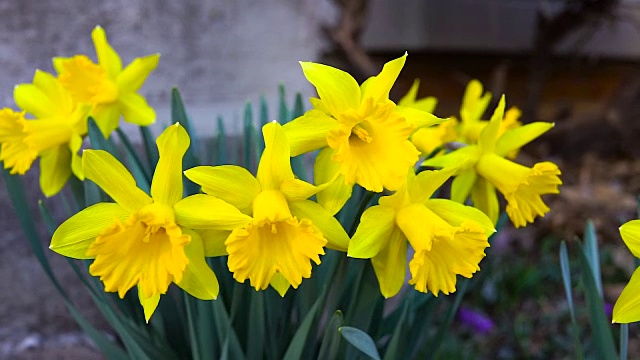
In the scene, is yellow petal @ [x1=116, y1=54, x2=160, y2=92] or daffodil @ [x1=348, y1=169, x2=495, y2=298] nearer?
daffodil @ [x1=348, y1=169, x2=495, y2=298]

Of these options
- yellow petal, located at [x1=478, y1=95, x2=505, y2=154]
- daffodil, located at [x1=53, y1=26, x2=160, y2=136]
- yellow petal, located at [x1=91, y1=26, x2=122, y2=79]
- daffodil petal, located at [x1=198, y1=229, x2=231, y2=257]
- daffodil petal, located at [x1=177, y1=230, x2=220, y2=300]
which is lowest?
daffodil petal, located at [x1=177, y1=230, x2=220, y2=300]

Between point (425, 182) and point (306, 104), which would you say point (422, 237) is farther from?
point (306, 104)

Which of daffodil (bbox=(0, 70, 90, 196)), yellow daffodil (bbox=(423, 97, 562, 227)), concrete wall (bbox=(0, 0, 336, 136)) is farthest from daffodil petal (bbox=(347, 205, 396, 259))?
concrete wall (bbox=(0, 0, 336, 136))

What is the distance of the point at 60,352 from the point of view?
1293 millimetres

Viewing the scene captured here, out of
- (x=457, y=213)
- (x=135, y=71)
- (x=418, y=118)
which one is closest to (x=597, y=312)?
(x=457, y=213)

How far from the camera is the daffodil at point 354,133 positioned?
0.54 metres

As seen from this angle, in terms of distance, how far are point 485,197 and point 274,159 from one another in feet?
0.96

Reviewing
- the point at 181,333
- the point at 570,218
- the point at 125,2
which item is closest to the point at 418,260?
the point at 181,333

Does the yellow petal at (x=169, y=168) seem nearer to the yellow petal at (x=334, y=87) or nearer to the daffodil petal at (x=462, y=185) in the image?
the yellow petal at (x=334, y=87)

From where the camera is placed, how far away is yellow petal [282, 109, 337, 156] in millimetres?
561

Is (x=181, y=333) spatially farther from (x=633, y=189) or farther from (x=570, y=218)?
(x=633, y=189)

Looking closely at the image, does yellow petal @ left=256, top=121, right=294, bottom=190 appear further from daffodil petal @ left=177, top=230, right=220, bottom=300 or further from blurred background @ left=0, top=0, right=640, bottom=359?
blurred background @ left=0, top=0, right=640, bottom=359

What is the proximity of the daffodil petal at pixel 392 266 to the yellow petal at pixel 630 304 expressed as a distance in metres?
0.21

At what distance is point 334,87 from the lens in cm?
57
